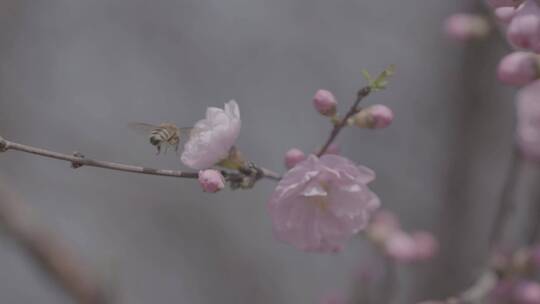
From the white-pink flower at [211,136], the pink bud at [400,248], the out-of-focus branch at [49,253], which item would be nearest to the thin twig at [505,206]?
the pink bud at [400,248]

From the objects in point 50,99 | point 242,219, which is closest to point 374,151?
point 242,219

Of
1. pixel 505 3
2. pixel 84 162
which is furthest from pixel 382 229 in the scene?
pixel 84 162

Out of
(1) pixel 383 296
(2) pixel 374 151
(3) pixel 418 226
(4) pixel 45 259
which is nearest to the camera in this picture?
(1) pixel 383 296

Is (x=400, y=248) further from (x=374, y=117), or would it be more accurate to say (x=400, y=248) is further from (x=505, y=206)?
(x=374, y=117)

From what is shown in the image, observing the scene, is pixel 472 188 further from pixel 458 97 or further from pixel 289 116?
pixel 289 116

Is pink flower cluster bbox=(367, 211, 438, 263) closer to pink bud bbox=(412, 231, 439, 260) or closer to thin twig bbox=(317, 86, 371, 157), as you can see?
pink bud bbox=(412, 231, 439, 260)

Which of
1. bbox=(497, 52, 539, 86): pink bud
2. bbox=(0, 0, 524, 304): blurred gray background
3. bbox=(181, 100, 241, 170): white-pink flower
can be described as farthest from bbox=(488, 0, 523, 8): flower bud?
bbox=(0, 0, 524, 304): blurred gray background
